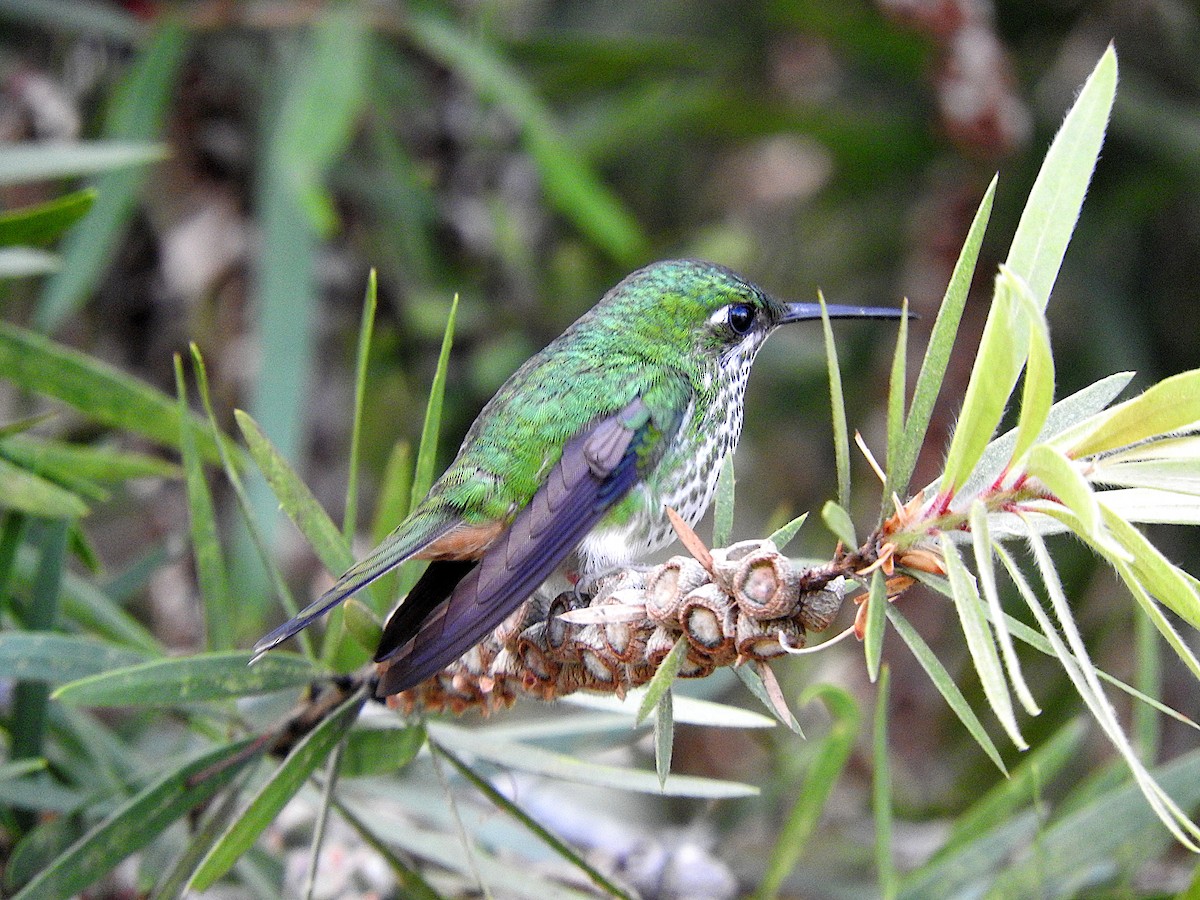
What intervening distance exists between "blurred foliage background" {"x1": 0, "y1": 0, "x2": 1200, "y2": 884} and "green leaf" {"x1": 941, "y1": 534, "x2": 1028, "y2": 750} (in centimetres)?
138

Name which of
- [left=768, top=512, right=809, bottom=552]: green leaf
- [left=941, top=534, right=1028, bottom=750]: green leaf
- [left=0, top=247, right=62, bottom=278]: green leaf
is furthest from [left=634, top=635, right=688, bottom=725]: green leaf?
[left=0, top=247, right=62, bottom=278]: green leaf

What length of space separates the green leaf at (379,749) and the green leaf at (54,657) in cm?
25

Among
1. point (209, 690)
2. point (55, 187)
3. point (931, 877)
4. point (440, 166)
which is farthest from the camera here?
point (440, 166)

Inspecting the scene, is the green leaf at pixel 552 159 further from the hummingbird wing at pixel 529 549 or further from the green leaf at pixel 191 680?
the green leaf at pixel 191 680

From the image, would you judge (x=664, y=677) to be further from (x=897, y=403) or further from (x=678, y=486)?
(x=678, y=486)

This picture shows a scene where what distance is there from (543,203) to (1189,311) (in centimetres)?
165

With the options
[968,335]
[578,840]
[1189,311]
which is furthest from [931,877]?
[1189,311]

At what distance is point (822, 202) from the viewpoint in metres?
3.26

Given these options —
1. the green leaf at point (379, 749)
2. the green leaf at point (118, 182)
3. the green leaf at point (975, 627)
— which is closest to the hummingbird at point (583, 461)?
the green leaf at point (379, 749)

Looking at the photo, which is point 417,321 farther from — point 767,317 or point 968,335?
point 968,335

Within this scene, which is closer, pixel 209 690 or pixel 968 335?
pixel 209 690

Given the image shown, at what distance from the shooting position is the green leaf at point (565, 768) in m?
1.28

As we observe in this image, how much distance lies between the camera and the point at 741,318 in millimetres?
1962

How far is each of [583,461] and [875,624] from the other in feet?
2.45
